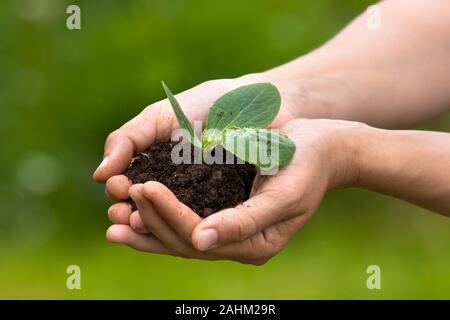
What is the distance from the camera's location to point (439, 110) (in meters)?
1.76

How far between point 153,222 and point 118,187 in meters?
0.16

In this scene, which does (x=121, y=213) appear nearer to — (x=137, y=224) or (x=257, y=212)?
(x=137, y=224)

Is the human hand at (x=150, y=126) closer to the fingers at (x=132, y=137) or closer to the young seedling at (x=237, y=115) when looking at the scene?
the fingers at (x=132, y=137)

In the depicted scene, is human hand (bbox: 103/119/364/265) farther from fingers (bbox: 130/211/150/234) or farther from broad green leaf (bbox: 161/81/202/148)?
broad green leaf (bbox: 161/81/202/148)

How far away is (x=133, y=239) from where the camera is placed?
1.26 metres

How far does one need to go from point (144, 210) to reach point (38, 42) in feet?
4.87

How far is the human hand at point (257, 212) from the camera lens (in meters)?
1.14

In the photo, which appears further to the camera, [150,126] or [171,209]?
[150,126]

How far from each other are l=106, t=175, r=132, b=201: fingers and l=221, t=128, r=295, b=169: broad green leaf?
21 centimetres

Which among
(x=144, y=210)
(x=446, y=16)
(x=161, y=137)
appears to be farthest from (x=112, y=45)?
(x=144, y=210)

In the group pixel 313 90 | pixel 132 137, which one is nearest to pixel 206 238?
pixel 132 137

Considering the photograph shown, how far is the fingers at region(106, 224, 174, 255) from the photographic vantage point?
49.6 inches

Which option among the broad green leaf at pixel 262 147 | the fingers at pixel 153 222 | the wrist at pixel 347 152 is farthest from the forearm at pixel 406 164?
the fingers at pixel 153 222

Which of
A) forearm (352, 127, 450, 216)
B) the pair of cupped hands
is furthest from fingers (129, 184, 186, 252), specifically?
forearm (352, 127, 450, 216)
